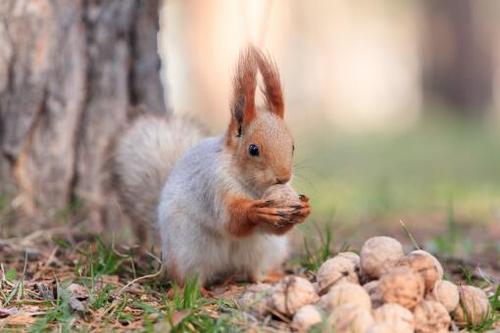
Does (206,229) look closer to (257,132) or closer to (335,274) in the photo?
(257,132)

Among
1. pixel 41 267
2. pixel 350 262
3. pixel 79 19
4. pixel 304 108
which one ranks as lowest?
pixel 304 108

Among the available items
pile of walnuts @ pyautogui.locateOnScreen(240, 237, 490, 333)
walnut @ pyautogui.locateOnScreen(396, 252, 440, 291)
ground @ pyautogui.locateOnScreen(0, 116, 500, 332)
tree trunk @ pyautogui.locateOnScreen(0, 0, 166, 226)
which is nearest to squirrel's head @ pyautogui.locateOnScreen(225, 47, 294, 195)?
ground @ pyautogui.locateOnScreen(0, 116, 500, 332)

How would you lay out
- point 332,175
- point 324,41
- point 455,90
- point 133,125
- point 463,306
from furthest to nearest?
point 324,41 → point 455,90 → point 332,175 → point 133,125 → point 463,306

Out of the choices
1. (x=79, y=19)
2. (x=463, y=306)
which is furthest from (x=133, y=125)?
(x=463, y=306)

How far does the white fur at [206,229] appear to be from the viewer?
2.18 m

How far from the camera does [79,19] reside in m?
2.96

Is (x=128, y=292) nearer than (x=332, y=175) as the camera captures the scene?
Yes

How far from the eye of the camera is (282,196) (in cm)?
200

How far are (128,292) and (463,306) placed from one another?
84 cm

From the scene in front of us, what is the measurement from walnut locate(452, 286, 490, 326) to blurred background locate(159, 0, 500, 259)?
62cm

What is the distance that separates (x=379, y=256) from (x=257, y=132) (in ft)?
1.56

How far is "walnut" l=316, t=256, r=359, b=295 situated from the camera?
6.05 ft

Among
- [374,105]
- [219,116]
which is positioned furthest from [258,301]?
[374,105]

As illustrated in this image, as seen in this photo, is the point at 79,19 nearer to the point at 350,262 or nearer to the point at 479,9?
the point at 350,262
